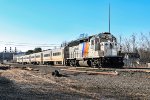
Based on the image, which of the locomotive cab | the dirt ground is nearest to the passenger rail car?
the locomotive cab

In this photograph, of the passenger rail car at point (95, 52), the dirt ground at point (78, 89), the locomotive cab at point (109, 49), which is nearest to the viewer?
the dirt ground at point (78, 89)

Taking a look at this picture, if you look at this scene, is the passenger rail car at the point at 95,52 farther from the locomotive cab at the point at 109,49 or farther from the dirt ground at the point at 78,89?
the dirt ground at the point at 78,89

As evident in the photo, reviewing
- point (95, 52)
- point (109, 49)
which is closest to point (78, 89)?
point (109, 49)

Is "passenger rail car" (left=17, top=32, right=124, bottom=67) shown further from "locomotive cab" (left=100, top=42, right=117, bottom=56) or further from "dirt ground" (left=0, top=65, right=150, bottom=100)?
"dirt ground" (left=0, top=65, right=150, bottom=100)

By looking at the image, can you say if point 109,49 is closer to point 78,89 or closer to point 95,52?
point 95,52

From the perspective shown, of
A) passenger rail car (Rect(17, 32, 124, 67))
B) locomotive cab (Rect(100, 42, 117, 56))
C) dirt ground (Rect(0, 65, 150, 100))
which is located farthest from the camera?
locomotive cab (Rect(100, 42, 117, 56))

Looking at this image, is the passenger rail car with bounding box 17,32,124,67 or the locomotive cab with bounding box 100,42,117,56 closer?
the passenger rail car with bounding box 17,32,124,67

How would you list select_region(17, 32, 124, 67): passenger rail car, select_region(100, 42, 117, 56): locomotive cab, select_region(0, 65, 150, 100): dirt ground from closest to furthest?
select_region(0, 65, 150, 100): dirt ground < select_region(17, 32, 124, 67): passenger rail car < select_region(100, 42, 117, 56): locomotive cab

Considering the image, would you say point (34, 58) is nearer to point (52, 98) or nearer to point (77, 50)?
point (77, 50)

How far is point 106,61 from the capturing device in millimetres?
32469

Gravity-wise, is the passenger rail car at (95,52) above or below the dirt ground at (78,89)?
above

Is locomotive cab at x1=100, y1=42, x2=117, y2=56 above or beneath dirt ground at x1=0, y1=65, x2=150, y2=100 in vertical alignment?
above

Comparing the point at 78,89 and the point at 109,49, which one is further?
the point at 109,49

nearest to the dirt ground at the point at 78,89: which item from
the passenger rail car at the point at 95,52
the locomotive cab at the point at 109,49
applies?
the passenger rail car at the point at 95,52
